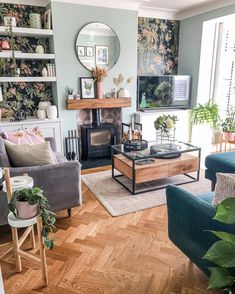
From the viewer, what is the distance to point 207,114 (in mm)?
4828

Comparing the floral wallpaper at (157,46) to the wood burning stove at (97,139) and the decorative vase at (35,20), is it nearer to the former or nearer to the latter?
the wood burning stove at (97,139)

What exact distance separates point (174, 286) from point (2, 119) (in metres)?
3.50

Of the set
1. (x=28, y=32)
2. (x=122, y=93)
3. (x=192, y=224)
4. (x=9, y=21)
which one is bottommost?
(x=192, y=224)

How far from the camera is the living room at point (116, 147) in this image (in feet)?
5.48

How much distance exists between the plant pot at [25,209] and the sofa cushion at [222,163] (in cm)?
196

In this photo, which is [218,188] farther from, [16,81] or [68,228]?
[16,81]

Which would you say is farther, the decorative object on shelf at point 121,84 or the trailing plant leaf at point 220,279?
the decorative object on shelf at point 121,84

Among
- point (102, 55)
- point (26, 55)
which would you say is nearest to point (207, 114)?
point (102, 55)

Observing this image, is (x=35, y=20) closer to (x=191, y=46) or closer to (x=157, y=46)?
(x=157, y=46)

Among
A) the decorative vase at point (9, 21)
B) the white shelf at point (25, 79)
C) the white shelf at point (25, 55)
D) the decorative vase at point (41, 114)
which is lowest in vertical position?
the decorative vase at point (41, 114)

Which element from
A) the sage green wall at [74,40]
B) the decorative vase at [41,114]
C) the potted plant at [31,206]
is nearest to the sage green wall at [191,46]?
the sage green wall at [74,40]

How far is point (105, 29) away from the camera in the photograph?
4219 mm

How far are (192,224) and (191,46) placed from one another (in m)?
4.36

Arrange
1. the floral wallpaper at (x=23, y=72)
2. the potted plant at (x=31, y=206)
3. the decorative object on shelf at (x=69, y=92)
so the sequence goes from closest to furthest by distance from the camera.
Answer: the potted plant at (x=31, y=206) < the floral wallpaper at (x=23, y=72) < the decorative object on shelf at (x=69, y=92)
